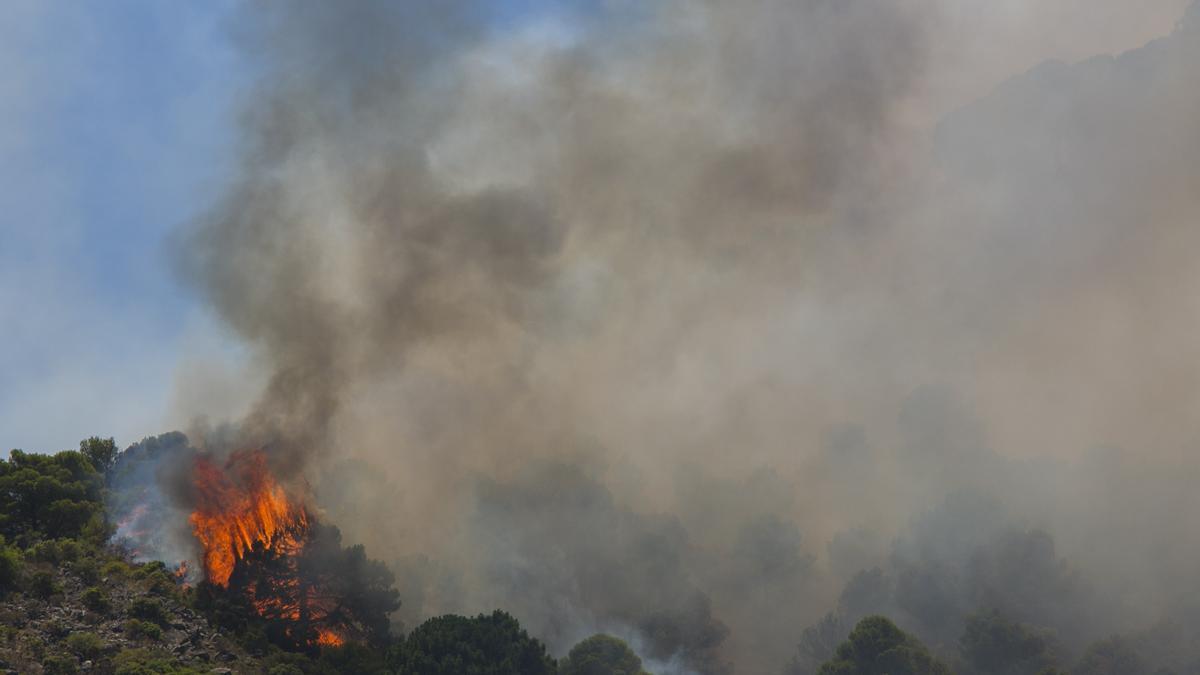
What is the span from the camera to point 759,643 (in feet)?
456

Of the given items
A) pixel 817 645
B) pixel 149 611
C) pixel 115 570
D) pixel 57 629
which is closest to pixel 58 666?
pixel 57 629

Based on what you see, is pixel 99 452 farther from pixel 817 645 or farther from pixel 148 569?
pixel 817 645

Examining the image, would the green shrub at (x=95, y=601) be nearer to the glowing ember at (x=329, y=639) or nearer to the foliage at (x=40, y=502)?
the foliage at (x=40, y=502)

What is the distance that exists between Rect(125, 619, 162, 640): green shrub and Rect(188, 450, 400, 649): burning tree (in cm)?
1268

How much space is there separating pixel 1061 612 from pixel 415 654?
83067 mm

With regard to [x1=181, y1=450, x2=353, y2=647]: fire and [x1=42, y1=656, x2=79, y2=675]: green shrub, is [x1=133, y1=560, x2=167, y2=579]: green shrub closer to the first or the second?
[x1=181, y1=450, x2=353, y2=647]: fire

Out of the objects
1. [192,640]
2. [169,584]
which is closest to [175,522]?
[169,584]

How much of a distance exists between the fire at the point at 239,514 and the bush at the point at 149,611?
15.1 meters

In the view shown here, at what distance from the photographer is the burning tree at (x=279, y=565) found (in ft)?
295

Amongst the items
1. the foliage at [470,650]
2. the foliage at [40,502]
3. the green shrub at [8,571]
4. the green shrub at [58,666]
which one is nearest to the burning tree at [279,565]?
the foliage at [40,502]

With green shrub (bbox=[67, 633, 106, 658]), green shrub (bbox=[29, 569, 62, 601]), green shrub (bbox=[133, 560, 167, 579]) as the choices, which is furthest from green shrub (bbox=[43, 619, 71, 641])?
green shrub (bbox=[133, 560, 167, 579])

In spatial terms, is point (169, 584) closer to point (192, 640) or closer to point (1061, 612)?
point (192, 640)

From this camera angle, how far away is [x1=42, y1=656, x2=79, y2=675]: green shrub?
61.0m

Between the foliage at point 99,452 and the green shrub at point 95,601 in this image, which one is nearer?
the green shrub at point 95,601
